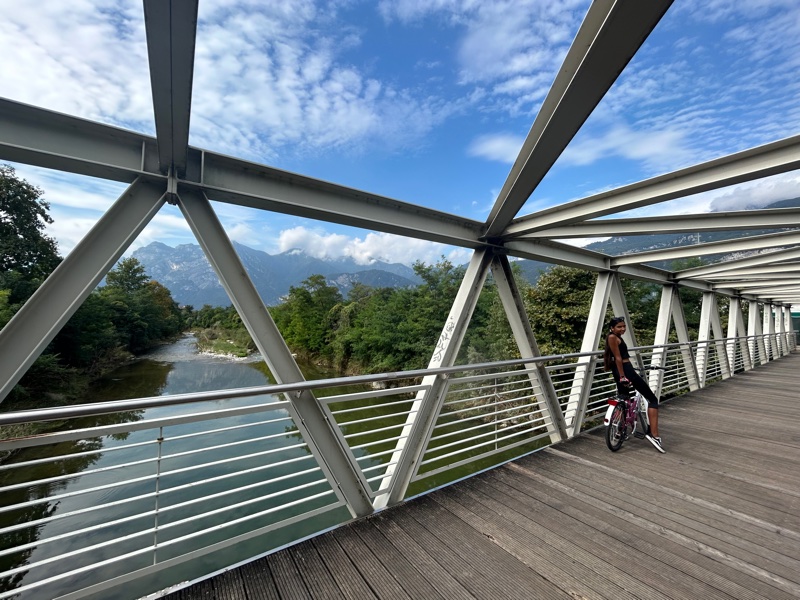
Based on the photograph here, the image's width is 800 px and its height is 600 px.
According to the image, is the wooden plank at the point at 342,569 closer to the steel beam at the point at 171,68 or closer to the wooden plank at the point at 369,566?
the wooden plank at the point at 369,566

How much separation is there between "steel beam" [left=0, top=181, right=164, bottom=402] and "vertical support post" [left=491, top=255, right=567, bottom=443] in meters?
3.15

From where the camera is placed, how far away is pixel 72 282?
1948 millimetres

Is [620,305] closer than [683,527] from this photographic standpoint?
No

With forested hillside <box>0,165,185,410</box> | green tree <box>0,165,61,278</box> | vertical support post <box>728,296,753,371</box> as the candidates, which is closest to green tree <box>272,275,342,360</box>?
forested hillside <box>0,165,185,410</box>

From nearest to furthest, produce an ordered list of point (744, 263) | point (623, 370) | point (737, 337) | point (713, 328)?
point (623, 370) < point (744, 263) < point (713, 328) < point (737, 337)

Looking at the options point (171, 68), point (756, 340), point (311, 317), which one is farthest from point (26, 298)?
point (756, 340)

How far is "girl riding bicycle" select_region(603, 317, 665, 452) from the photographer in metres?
3.76

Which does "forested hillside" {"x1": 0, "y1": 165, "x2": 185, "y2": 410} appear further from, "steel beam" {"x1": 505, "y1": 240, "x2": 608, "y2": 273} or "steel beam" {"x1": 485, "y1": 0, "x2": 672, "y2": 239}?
"steel beam" {"x1": 485, "y1": 0, "x2": 672, "y2": 239}

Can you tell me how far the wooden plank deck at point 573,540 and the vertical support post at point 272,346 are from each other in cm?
32

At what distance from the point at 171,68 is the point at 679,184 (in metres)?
3.49

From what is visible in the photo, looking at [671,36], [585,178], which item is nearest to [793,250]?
[585,178]

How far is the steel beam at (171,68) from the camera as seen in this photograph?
153 cm

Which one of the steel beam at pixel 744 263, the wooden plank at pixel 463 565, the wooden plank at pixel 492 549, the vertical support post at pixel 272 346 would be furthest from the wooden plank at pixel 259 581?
the steel beam at pixel 744 263

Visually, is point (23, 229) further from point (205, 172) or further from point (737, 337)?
point (737, 337)
